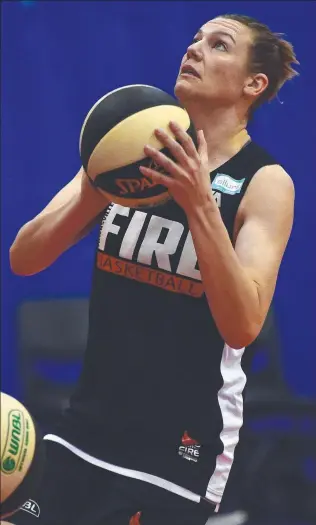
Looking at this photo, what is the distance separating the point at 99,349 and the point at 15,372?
283cm

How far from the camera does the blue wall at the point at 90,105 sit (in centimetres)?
552

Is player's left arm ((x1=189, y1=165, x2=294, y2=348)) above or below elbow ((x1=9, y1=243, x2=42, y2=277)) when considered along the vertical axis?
above

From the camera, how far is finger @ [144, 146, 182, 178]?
243 centimetres

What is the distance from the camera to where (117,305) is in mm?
2926

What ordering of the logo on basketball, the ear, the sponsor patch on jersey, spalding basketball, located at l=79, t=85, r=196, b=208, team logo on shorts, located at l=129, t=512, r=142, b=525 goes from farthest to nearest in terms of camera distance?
1. the ear
2. the sponsor patch on jersey
3. team logo on shorts, located at l=129, t=512, r=142, b=525
4. spalding basketball, located at l=79, t=85, r=196, b=208
5. the logo on basketball

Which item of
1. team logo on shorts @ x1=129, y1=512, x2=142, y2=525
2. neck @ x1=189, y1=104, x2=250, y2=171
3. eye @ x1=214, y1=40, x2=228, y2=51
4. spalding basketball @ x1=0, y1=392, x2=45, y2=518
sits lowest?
team logo on shorts @ x1=129, y1=512, x2=142, y2=525

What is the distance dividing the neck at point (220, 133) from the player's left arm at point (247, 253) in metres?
0.17

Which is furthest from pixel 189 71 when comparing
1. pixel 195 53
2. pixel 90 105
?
pixel 90 105

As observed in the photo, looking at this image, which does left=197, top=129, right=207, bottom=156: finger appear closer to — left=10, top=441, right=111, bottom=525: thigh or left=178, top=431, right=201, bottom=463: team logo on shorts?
left=178, top=431, right=201, bottom=463: team logo on shorts

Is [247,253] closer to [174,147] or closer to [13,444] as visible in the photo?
[174,147]

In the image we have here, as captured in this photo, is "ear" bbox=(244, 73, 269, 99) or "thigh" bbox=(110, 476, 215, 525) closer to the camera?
"thigh" bbox=(110, 476, 215, 525)

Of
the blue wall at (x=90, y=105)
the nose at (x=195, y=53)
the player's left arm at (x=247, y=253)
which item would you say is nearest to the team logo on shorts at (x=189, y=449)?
the player's left arm at (x=247, y=253)

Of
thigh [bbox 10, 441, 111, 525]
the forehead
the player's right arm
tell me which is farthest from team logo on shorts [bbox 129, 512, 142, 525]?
the forehead

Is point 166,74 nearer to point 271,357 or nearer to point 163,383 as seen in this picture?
point 271,357
